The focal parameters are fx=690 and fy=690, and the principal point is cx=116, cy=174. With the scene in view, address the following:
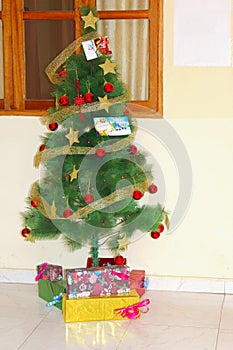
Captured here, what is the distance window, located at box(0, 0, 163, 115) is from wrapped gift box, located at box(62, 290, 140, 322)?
37.8 inches

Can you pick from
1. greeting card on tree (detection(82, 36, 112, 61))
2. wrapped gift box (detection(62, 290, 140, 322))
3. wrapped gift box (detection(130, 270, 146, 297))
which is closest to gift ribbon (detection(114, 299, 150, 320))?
wrapped gift box (detection(62, 290, 140, 322))

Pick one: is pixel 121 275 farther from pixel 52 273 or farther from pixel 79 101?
pixel 79 101

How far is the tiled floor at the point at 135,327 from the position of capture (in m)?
2.81

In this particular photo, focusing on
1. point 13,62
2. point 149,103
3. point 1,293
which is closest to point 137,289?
point 1,293

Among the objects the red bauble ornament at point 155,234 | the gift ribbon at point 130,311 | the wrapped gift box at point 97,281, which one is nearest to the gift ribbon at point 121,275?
the wrapped gift box at point 97,281

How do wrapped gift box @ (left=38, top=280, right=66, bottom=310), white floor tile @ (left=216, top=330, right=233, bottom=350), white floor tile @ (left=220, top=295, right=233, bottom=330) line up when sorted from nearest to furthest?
white floor tile @ (left=216, top=330, right=233, bottom=350), white floor tile @ (left=220, top=295, right=233, bottom=330), wrapped gift box @ (left=38, top=280, right=66, bottom=310)

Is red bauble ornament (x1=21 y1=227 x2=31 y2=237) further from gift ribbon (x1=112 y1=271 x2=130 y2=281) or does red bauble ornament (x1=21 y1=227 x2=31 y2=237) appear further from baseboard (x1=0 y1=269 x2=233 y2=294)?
baseboard (x1=0 y1=269 x2=233 y2=294)

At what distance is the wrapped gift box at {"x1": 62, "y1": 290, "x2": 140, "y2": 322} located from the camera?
3.06 meters

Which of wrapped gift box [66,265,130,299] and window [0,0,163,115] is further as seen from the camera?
window [0,0,163,115]

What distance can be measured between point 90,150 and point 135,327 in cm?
80

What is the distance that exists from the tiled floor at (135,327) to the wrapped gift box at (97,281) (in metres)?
0.14

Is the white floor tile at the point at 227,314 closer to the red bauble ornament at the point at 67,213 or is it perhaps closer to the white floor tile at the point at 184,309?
the white floor tile at the point at 184,309

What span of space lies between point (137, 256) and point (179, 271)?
0.23m

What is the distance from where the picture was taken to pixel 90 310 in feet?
10.1
